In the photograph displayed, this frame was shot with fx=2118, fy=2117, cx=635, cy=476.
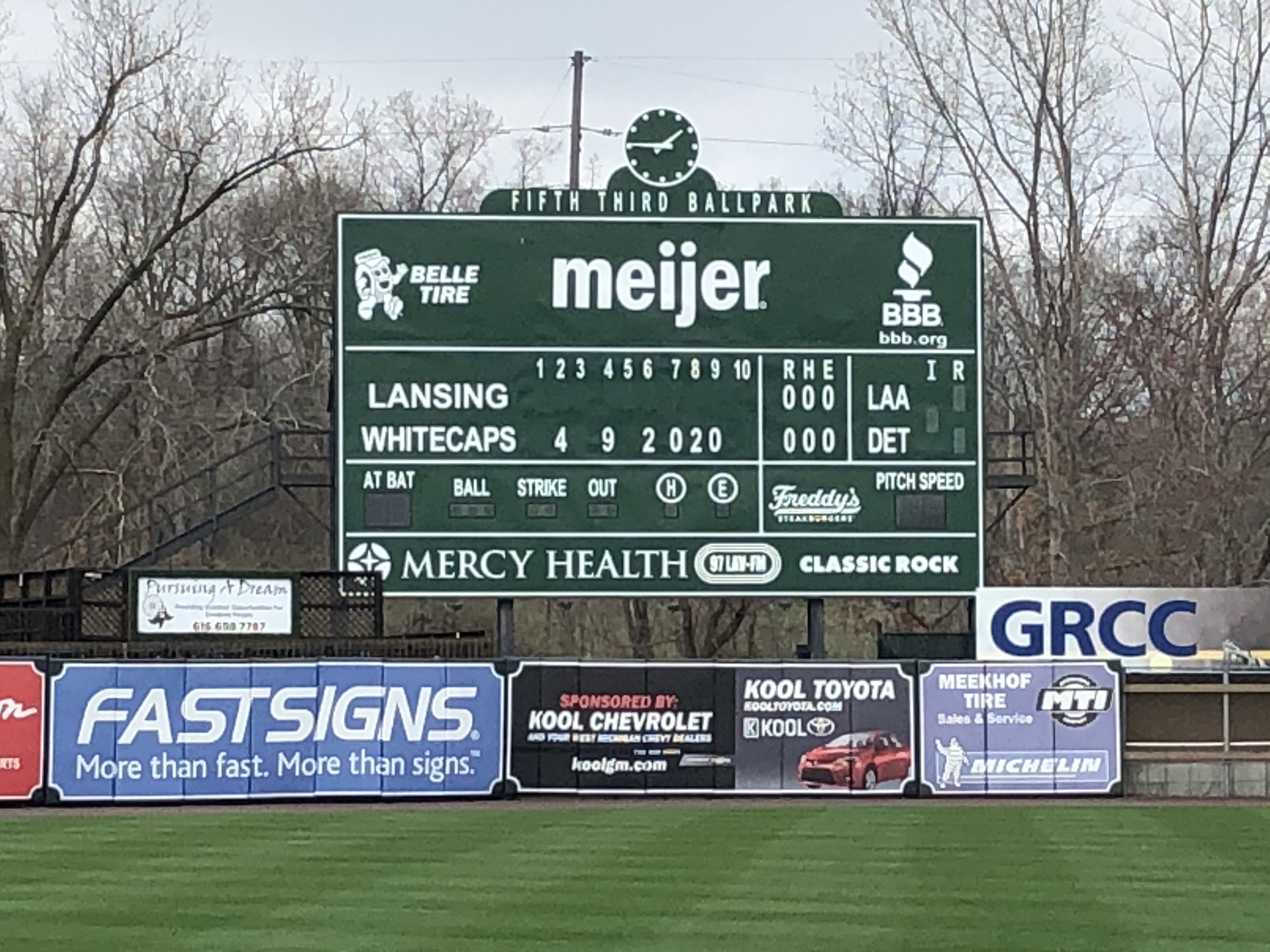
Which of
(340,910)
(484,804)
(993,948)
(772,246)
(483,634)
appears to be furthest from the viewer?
(483,634)

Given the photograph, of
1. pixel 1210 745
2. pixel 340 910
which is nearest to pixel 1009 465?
pixel 1210 745

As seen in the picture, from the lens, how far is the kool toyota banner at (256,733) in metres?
21.9

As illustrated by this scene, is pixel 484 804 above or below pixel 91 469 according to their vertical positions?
below

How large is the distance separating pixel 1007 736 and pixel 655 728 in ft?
12.7

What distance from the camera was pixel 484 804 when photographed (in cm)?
2225

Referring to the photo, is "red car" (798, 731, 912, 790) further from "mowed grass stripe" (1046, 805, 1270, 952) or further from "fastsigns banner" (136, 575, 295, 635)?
"fastsigns banner" (136, 575, 295, 635)

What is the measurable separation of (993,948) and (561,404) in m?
13.4

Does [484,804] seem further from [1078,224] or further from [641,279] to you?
[1078,224]

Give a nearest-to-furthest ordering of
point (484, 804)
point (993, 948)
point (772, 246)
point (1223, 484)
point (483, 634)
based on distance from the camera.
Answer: point (993, 948) < point (484, 804) < point (772, 246) < point (483, 634) < point (1223, 484)

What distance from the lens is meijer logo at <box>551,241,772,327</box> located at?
76.8ft

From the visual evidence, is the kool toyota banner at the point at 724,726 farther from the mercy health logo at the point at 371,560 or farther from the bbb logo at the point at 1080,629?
the bbb logo at the point at 1080,629

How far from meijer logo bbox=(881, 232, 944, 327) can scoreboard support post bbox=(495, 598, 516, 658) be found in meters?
5.31

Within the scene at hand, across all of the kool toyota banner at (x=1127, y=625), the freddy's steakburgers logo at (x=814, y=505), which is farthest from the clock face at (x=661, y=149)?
the kool toyota banner at (x=1127, y=625)

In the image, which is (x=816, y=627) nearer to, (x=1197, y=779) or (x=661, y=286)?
(x=661, y=286)
